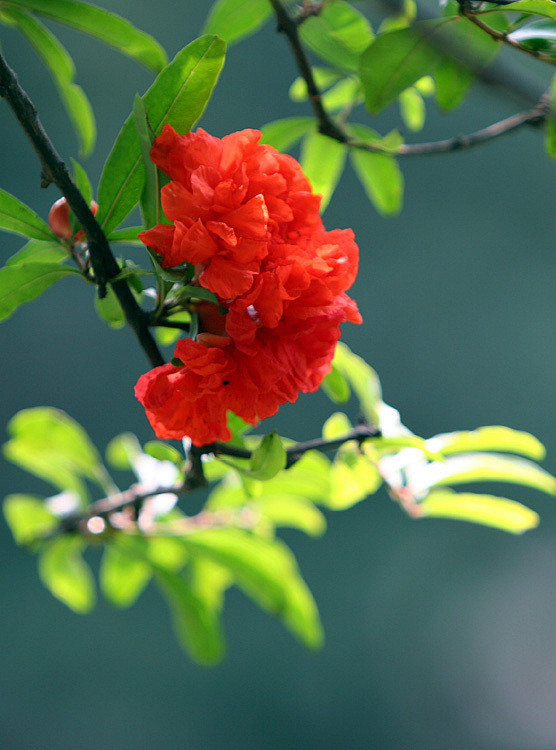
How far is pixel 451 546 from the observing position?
2.57 metres

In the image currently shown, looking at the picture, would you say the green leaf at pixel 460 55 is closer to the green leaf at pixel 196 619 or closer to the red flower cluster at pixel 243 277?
the red flower cluster at pixel 243 277

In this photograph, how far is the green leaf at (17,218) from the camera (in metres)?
0.43

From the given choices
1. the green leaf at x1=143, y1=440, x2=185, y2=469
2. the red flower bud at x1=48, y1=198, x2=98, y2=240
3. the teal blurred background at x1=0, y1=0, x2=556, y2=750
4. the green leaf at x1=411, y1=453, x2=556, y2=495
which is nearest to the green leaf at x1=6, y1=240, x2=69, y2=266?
the red flower bud at x1=48, y1=198, x2=98, y2=240

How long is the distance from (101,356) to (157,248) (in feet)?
6.96

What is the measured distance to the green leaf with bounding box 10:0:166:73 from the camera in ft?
1.53

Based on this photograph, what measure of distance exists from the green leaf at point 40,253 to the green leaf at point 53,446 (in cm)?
A: 29

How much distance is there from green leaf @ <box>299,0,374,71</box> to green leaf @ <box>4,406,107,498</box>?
0.45 meters

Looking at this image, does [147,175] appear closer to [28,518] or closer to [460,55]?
[460,55]

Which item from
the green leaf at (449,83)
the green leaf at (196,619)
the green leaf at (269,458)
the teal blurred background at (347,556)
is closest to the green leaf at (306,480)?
the green leaf at (196,619)

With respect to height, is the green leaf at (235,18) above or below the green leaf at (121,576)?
above

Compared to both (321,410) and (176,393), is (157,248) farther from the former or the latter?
(321,410)

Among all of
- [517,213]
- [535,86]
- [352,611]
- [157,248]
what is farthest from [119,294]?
[517,213]

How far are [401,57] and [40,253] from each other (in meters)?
0.28

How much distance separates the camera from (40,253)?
18.5 inches
